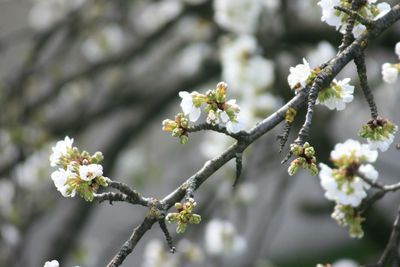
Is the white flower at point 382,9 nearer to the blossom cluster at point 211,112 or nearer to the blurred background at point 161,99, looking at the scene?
the blossom cluster at point 211,112

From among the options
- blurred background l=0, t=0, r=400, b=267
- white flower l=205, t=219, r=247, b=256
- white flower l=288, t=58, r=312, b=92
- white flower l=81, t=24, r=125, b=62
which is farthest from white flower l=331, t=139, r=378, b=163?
white flower l=81, t=24, r=125, b=62

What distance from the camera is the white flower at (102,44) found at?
3.34 metres

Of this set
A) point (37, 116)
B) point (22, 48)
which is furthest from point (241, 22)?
point (22, 48)

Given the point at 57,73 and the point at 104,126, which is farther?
the point at 104,126

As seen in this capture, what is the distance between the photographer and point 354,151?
1.01 meters

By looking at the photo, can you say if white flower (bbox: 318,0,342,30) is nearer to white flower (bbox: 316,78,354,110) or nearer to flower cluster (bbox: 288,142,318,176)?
white flower (bbox: 316,78,354,110)

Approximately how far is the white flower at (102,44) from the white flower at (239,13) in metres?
1.17

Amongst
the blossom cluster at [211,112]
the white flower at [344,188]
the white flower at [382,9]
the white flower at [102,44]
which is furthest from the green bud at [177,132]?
the white flower at [102,44]

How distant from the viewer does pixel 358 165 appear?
39.8 inches

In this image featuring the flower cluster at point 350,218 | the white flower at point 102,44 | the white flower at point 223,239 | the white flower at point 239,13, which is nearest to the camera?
the flower cluster at point 350,218

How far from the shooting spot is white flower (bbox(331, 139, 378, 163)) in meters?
1.01

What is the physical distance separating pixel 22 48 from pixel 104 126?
93 cm

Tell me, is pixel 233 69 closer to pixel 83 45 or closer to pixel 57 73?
pixel 57 73

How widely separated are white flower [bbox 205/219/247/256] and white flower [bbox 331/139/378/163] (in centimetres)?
137
